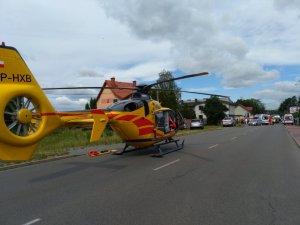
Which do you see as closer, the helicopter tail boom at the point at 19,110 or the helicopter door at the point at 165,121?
the helicopter tail boom at the point at 19,110

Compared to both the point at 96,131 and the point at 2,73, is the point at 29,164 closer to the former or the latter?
the point at 96,131

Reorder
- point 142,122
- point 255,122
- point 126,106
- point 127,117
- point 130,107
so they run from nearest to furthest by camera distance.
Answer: point 127,117 → point 126,106 → point 130,107 → point 142,122 → point 255,122

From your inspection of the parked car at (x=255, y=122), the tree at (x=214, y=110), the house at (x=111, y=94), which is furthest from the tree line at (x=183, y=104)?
the parked car at (x=255, y=122)

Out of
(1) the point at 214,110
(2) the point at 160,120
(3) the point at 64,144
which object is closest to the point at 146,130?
(2) the point at 160,120

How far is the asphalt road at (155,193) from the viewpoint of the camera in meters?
6.36

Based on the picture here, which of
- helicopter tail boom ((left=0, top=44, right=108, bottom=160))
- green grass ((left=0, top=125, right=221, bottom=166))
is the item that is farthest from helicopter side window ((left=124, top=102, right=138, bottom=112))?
helicopter tail boom ((left=0, top=44, right=108, bottom=160))

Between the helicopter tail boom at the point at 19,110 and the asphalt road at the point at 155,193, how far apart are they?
1.24 meters

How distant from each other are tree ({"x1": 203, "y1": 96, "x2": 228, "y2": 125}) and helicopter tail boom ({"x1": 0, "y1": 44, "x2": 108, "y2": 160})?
66.8 m

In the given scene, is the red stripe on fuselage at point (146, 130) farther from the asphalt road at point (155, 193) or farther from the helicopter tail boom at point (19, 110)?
the helicopter tail boom at point (19, 110)

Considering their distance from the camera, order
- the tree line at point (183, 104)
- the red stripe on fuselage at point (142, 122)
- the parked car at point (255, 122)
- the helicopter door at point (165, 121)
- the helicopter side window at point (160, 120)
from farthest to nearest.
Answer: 1. the parked car at point (255, 122)
2. the tree line at point (183, 104)
3. the helicopter door at point (165, 121)
4. the helicopter side window at point (160, 120)
5. the red stripe on fuselage at point (142, 122)

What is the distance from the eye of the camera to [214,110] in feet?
245

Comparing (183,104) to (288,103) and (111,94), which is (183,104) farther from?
(288,103)

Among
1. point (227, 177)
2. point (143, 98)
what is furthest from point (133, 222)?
point (143, 98)

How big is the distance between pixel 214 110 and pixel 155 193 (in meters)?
67.9
